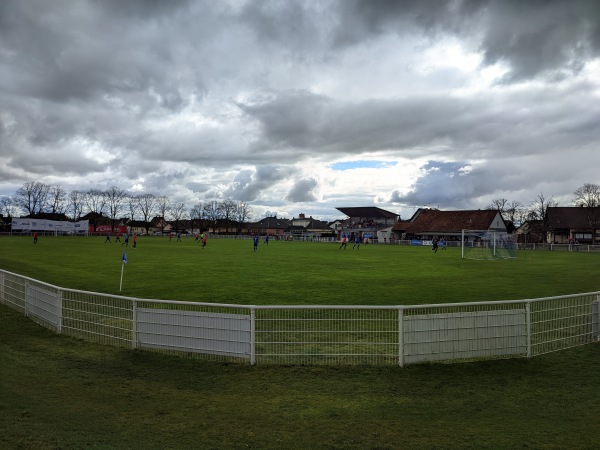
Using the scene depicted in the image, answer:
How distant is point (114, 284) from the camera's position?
1781 centimetres

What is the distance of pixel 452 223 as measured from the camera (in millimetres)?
87438

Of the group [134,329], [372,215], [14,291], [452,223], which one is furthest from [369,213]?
[134,329]

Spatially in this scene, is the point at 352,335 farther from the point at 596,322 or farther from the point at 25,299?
the point at 25,299

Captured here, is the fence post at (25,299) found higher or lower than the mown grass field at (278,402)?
higher

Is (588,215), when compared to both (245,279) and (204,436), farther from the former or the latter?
(204,436)

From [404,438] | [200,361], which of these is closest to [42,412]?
[200,361]

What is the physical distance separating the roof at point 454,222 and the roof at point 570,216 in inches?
333

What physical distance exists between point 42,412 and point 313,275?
16.8 meters

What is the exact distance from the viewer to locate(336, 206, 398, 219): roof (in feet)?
433

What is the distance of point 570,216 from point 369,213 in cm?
5701

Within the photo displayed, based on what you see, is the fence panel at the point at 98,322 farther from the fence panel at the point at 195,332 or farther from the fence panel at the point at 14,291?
the fence panel at the point at 14,291

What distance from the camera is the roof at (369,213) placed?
5202 inches

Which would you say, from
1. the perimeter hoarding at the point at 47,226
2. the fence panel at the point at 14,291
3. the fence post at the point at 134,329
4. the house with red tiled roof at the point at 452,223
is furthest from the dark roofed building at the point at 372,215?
the fence post at the point at 134,329

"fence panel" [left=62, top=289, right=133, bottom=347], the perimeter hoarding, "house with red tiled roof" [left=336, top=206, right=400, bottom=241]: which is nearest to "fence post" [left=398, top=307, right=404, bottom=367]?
"fence panel" [left=62, top=289, right=133, bottom=347]
